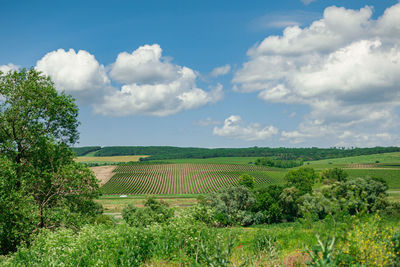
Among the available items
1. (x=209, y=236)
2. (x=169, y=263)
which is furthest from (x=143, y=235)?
(x=209, y=236)

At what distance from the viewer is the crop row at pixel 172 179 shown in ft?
417

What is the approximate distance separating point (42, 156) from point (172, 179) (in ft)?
425

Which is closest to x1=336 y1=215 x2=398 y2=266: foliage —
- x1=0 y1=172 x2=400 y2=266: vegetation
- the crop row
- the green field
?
x1=0 y1=172 x2=400 y2=266: vegetation

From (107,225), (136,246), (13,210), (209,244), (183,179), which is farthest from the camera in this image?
(183,179)

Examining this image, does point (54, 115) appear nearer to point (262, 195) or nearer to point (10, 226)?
point (10, 226)

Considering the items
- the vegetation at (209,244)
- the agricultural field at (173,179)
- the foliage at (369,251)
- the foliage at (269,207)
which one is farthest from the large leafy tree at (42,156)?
the agricultural field at (173,179)

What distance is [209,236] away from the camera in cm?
1044

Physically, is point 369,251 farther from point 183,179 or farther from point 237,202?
point 183,179

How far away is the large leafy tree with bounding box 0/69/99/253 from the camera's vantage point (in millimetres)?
19938

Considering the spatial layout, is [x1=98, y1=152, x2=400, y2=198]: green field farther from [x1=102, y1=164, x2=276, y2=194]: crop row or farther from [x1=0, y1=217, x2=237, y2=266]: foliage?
→ [x1=0, y1=217, x2=237, y2=266]: foliage

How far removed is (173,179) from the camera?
149 metres

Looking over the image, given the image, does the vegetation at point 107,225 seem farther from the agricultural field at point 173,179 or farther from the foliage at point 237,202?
the agricultural field at point 173,179

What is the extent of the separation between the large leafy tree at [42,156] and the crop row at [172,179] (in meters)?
102

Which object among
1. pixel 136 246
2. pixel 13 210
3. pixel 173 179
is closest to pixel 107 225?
pixel 13 210
